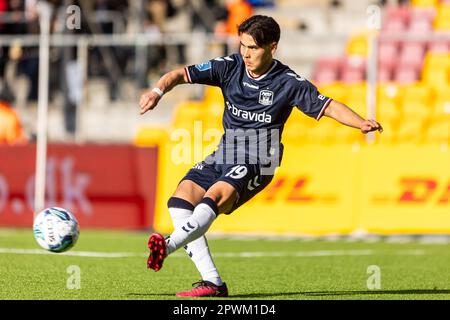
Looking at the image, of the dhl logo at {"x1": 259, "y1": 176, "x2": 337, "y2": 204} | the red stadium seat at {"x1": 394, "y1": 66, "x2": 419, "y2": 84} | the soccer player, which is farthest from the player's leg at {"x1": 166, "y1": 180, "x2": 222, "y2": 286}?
the red stadium seat at {"x1": 394, "y1": 66, "x2": 419, "y2": 84}

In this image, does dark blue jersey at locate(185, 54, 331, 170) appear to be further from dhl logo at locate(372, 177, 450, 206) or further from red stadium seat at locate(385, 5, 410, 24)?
red stadium seat at locate(385, 5, 410, 24)

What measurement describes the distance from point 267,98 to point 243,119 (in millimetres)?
272

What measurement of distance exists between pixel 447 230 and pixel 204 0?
31.9 feet

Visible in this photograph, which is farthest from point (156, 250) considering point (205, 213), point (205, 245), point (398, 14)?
point (398, 14)

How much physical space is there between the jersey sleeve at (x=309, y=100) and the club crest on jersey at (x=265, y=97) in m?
0.21

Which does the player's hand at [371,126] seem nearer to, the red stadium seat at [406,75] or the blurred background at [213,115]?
the blurred background at [213,115]

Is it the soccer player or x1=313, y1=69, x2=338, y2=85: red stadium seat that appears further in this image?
x1=313, y1=69, x2=338, y2=85: red stadium seat

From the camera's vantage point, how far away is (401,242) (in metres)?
16.6

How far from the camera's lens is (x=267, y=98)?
977 cm

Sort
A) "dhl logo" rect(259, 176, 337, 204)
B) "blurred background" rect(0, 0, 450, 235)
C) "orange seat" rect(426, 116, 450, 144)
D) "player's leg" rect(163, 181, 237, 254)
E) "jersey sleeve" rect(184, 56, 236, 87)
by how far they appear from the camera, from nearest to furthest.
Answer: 1. "player's leg" rect(163, 181, 237, 254)
2. "jersey sleeve" rect(184, 56, 236, 87)
3. "blurred background" rect(0, 0, 450, 235)
4. "dhl logo" rect(259, 176, 337, 204)
5. "orange seat" rect(426, 116, 450, 144)

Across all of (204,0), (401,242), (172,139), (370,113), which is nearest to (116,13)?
(204,0)

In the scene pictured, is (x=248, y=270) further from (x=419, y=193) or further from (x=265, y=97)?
(x=419, y=193)

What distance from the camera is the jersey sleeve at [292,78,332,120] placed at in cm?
970
